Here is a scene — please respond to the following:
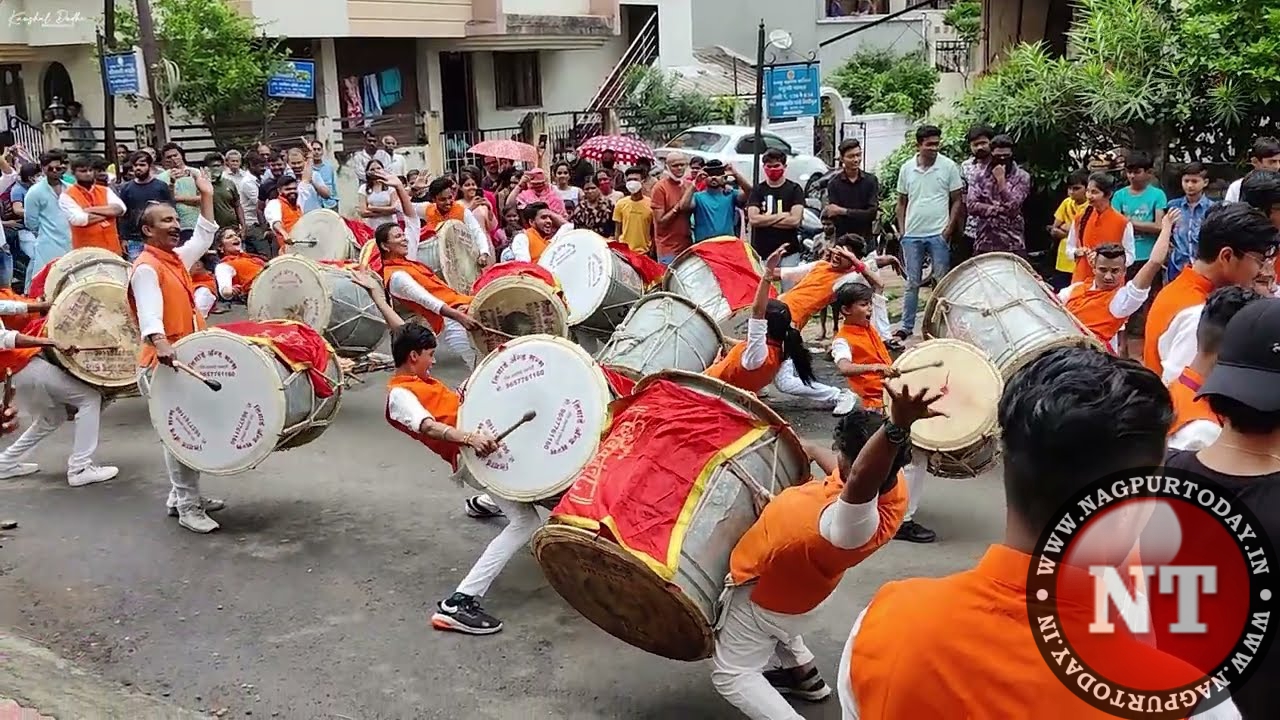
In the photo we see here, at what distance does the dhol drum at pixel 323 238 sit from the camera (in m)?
9.86

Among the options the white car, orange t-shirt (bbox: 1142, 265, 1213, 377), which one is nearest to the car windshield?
the white car

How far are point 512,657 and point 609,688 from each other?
508 mm

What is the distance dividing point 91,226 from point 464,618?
5973 millimetres

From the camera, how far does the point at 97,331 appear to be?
→ 265 inches

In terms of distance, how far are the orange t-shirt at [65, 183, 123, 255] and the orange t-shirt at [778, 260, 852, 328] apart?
5.55m

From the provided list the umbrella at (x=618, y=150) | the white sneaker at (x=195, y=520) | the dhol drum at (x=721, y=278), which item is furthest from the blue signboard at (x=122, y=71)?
the white sneaker at (x=195, y=520)

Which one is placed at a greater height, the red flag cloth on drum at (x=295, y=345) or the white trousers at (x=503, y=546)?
the red flag cloth on drum at (x=295, y=345)

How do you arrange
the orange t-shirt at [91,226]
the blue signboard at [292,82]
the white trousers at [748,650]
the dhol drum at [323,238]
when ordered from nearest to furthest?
1. the white trousers at [748,650]
2. the orange t-shirt at [91,226]
3. the dhol drum at [323,238]
4. the blue signboard at [292,82]

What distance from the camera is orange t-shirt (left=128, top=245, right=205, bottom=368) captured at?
19.4 feet

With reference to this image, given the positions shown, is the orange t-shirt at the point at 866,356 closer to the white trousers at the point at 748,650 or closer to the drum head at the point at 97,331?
the white trousers at the point at 748,650

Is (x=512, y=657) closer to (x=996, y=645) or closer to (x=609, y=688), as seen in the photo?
(x=609, y=688)

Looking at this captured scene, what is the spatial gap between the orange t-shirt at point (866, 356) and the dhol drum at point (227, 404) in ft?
9.28

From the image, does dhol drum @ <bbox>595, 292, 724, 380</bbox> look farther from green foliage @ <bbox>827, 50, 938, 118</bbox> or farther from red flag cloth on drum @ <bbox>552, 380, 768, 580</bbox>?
green foliage @ <bbox>827, 50, 938, 118</bbox>

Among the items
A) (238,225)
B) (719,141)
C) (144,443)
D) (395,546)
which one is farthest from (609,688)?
(719,141)
